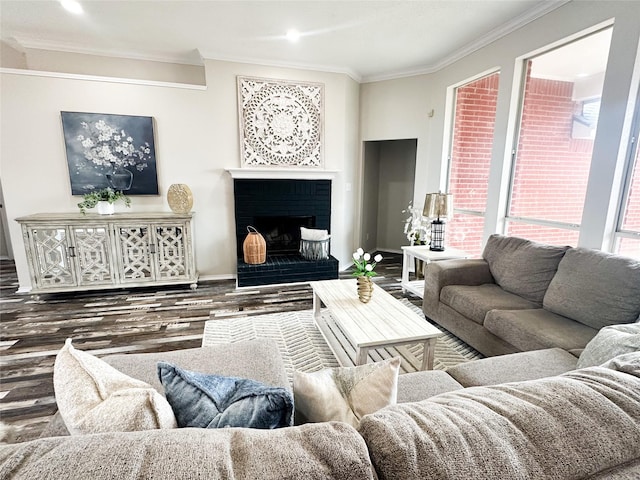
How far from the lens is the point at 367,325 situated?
2018 mm

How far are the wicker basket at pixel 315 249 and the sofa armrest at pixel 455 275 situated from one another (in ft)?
5.40

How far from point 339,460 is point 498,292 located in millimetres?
2456

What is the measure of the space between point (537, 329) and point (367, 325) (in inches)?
40.8

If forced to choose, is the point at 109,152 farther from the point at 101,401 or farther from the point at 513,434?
the point at 513,434

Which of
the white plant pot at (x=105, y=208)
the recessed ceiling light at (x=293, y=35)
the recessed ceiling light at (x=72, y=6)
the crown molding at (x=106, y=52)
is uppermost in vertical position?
the recessed ceiling light at (x=293, y=35)

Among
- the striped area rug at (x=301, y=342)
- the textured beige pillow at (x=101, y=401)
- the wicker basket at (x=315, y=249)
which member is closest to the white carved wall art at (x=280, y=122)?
the wicker basket at (x=315, y=249)

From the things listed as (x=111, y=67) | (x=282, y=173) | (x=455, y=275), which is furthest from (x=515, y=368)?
(x=111, y=67)

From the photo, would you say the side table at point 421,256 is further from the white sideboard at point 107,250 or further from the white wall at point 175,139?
the white sideboard at point 107,250

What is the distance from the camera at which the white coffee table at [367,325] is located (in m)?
1.86

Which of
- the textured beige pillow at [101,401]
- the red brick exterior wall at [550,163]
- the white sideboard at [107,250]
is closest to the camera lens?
the textured beige pillow at [101,401]

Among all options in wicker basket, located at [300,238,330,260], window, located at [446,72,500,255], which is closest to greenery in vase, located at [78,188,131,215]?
wicker basket, located at [300,238,330,260]

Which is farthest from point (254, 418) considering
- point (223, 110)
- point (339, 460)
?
point (223, 110)

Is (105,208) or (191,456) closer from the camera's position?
(191,456)

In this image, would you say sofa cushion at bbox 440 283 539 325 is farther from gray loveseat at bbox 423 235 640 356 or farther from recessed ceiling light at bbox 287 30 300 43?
recessed ceiling light at bbox 287 30 300 43
